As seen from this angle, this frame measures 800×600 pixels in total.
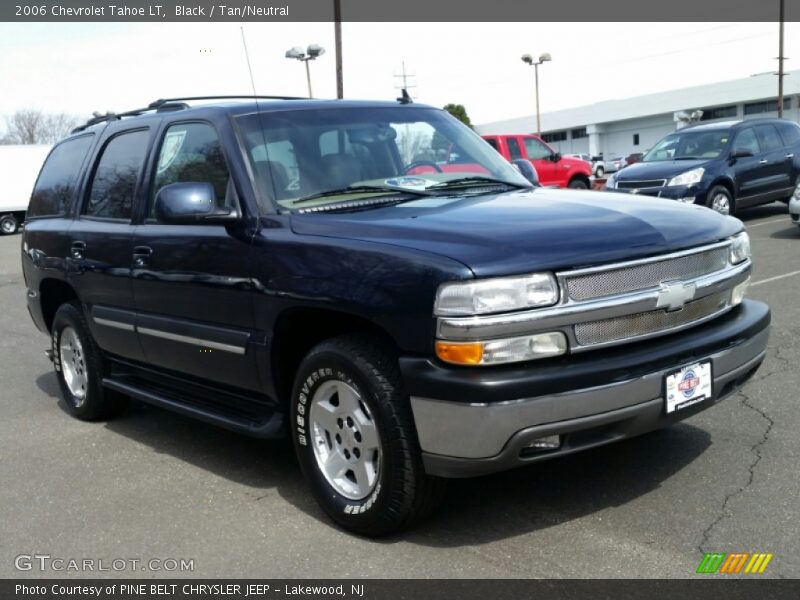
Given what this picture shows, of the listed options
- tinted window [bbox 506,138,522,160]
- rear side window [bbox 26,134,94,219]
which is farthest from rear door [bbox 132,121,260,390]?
tinted window [bbox 506,138,522,160]

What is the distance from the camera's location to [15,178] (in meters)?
35.0

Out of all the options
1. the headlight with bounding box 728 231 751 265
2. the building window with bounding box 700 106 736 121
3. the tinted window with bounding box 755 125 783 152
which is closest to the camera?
the headlight with bounding box 728 231 751 265

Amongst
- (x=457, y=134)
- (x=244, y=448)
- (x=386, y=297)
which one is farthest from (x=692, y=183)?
(x=386, y=297)

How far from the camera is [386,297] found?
12.0 feet

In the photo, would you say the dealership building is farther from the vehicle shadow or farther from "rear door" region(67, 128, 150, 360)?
the vehicle shadow

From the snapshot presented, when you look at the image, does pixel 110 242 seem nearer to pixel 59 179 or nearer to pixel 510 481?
pixel 59 179

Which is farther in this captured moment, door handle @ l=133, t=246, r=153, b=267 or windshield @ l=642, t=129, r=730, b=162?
windshield @ l=642, t=129, r=730, b=162

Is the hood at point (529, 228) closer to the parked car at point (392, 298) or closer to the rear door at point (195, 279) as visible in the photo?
the parked car at point (392, 298)

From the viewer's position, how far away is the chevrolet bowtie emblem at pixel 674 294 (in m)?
3.78

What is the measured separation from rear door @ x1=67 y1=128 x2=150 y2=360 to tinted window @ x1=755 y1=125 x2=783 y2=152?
12926mm

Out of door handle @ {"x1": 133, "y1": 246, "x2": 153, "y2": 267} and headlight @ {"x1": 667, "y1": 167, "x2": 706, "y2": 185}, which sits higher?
door handle @ {"x1": 133, "y1": 246, "x2": 153, "y2": 267}

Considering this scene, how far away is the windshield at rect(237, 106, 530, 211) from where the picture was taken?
4547mm

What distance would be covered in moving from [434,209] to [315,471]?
4.31 ft
